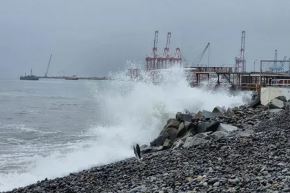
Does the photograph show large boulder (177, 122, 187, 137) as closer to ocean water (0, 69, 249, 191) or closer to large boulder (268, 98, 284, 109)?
ocean water (0, 69, 249, 191)

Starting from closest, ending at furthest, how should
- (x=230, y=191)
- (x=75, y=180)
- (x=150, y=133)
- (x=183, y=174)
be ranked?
1. (x=230, y=191)
2. (x=183, y=174)
3. (x=75, y=180)
4. (x=150, y=133)

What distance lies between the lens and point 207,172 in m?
9.30

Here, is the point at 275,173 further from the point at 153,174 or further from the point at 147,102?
the point at 147,102

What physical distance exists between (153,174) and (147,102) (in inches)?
996

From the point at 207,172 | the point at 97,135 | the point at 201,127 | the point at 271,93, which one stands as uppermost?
the point at 271,93

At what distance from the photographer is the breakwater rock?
7.99 metres

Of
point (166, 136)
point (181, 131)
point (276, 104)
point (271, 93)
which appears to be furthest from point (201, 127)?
point (271, 93)

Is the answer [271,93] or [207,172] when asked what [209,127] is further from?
[271,93]

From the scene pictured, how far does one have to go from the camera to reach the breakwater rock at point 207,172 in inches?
315

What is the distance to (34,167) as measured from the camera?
17.1 metres

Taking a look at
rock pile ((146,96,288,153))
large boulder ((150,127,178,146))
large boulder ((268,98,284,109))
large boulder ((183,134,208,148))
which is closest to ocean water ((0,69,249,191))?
large boulder ((150,127,178,146))

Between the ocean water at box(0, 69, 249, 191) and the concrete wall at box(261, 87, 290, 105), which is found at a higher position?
the concrete wall at box(261, 87, 290, 105)

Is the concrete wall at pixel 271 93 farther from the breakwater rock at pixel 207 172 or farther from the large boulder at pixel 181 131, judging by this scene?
the breakwater rock at pixel 207 172

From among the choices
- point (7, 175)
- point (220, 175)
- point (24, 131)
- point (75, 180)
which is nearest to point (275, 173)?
point (220, 175)
